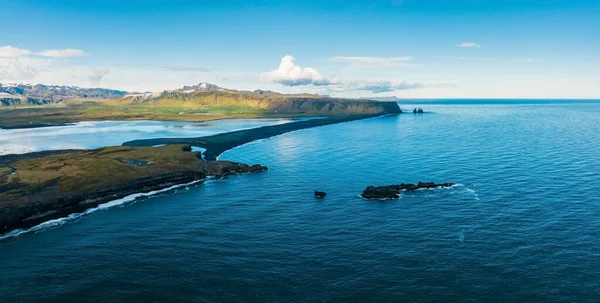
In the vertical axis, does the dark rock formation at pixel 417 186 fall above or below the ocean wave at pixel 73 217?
above

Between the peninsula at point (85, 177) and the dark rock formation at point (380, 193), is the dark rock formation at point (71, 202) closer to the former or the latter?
the peninsula at point (85, 177)

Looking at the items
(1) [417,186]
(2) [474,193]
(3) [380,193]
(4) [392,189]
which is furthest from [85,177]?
(2) [474,193]

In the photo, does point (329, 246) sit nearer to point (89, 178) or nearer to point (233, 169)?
point (233, 169)

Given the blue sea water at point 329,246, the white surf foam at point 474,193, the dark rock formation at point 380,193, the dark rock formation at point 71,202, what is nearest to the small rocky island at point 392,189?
the dark rock formation at point 380,193

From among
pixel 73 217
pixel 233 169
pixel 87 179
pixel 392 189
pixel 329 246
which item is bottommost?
pixel 73 217

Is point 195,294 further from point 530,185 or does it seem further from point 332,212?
point 530,185

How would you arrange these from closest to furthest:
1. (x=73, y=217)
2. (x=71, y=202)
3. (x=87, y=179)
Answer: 1. (x=73, y=217)
2. (x=71, y=202)
3. (x=87, y=179)

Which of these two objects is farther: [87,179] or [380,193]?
[87,179]

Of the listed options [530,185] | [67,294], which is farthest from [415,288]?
[530,185]
